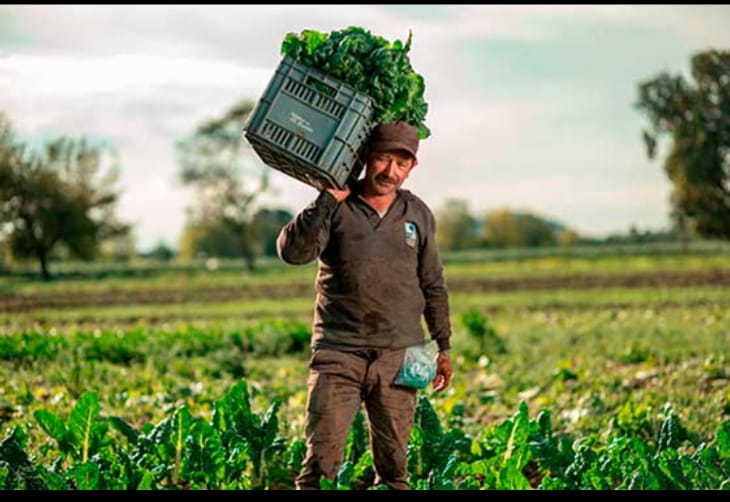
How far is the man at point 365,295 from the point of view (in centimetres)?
405

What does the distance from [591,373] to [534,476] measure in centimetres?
351

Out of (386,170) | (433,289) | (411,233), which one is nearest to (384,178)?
(386,170)

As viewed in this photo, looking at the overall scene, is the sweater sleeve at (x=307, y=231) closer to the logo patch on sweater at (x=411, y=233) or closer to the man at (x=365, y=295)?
the man at (x=365, y=295)

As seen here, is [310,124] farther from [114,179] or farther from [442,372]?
[114,179]

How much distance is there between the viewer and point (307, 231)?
3.97 metres

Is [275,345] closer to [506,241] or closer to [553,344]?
[553,344]

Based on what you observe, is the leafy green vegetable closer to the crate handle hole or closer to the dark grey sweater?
the crate handle hole

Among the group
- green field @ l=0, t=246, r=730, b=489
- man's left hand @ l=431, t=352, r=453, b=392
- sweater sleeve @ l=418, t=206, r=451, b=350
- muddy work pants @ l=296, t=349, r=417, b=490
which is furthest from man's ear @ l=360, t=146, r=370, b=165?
green field @ l=0, t=246, r=730, b=489

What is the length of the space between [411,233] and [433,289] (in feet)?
0.96

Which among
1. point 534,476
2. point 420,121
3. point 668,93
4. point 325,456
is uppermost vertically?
point 668,93

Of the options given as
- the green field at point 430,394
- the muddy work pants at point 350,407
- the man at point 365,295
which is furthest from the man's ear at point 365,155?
the green field at point 430,394

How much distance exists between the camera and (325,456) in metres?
4.15

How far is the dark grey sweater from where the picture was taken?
412 centimetres

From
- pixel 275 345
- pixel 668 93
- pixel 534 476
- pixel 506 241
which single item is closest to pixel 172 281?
pixel 668 93
